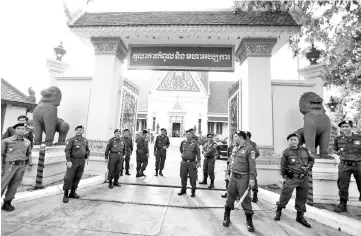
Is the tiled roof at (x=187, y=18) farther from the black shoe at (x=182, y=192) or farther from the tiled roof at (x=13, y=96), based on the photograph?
the black shoe at (x=182, y=192)

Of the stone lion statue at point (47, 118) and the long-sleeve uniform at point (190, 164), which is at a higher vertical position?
the stone lion statue at point (47, 118)

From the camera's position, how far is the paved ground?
3182 millimetres

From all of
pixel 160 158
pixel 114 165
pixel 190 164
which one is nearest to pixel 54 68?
pixel 114 165

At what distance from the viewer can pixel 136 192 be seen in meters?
5.13

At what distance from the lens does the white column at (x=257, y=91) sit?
629 cm

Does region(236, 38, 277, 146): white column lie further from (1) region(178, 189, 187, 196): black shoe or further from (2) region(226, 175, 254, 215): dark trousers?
(2) region(226, 175, 254, 215): dark trousers

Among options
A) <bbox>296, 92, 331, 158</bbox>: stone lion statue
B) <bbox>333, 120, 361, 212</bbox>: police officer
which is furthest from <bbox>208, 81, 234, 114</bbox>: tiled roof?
<bbox>333, 120, 361, 212</bbox>: police officer

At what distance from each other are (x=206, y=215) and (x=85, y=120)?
18.1ft

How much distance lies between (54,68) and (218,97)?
75.8ft

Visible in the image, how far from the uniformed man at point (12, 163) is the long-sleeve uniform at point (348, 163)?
6.84 m

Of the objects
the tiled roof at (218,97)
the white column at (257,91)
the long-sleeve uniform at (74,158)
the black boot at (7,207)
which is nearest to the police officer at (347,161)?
the white column at (257,91)

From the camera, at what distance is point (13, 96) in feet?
26.7

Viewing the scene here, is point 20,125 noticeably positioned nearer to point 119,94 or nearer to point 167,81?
point 119,94

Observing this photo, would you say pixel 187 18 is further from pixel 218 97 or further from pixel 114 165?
pixel 218 97
